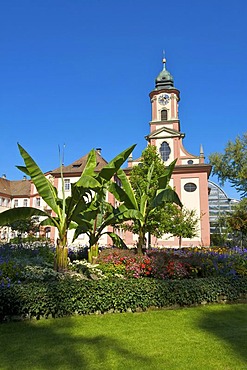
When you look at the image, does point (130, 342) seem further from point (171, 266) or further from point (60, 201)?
point (60, 201)

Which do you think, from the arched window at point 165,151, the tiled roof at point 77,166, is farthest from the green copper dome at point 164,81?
the tiled roof at point 77,166

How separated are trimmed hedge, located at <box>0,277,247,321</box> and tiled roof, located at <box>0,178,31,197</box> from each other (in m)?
49.0

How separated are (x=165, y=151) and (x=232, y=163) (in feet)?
27.7

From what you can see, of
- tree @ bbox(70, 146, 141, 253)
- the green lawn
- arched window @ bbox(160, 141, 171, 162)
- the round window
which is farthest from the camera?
arched window @ bbox(160, 141, 171, 162)

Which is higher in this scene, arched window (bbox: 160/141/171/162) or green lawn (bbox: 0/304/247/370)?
arched window (bbox: 160/141/171/162)

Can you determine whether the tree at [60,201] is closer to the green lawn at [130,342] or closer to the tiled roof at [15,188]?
the green lawn at [130,342]

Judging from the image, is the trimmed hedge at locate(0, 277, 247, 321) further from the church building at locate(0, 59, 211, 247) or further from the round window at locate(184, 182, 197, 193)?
the round window at locate(184, 182, 197, 193)

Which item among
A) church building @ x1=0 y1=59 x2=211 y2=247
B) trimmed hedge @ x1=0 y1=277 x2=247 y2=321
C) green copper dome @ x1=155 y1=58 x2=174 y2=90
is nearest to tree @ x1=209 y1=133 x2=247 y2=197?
church building @ x1=0 y1=59 x2=211 y2=247

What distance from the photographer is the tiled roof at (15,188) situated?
2170 inches

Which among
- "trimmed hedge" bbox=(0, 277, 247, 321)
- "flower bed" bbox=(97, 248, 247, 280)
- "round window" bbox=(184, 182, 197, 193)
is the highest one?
"round window" bbox=(184, 182, 197, 193)

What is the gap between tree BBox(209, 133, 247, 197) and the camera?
32188mm

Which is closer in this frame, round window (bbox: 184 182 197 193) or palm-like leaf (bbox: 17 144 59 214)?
palm-like leaf (bbox: 17 144 59 214)

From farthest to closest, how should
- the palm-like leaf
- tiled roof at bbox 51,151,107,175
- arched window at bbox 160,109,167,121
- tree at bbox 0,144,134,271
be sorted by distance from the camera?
arched window at bbox 160,109,167,121 < tiled roof at bbox 51,151,107,175 < the palm-like leaf < tree at bbox 0,144,134,271

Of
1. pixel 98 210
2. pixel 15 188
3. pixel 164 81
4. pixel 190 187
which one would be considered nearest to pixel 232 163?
pixel 190 187
